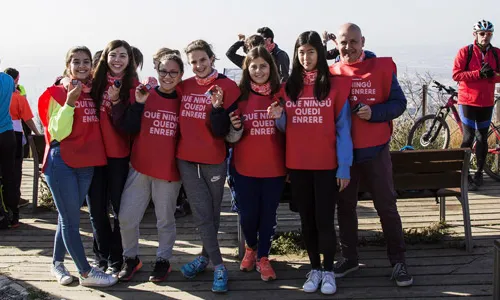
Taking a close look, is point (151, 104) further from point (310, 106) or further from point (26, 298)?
point (26, 298)

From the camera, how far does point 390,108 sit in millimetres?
4402

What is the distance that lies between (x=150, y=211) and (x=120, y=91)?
271 centimetres

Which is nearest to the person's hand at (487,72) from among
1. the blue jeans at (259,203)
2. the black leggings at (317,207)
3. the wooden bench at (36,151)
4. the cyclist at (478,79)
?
the cyclist at (478,79)

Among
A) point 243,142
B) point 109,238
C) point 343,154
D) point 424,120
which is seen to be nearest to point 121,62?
point 243,142

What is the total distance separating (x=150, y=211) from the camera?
22.9 feet

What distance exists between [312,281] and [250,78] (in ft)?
5.38

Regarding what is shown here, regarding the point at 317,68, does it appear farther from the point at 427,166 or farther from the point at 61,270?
the point at 61,270

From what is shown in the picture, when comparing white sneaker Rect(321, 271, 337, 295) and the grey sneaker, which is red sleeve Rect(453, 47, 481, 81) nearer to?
the grey sneaker

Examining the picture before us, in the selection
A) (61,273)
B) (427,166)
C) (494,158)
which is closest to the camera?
(61,273)

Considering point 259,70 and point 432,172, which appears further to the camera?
point 432,172

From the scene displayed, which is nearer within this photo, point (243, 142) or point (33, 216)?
point (243, 142)

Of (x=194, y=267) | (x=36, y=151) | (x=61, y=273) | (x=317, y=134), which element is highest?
(x=317, y=134)

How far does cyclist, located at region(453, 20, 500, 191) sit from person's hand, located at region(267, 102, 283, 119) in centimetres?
369

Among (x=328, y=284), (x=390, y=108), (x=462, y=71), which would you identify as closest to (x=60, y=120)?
(x=328, y=284)
